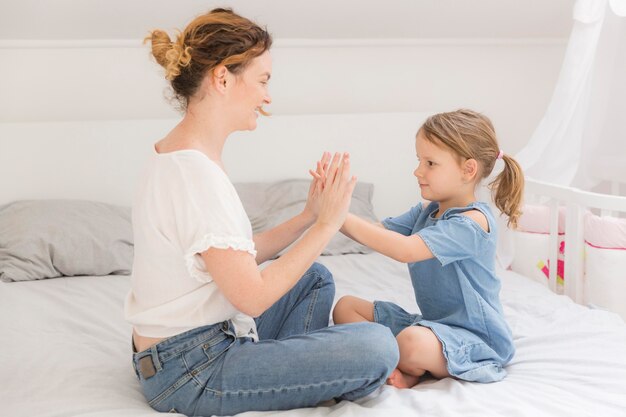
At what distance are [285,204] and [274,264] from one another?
1.56 metres

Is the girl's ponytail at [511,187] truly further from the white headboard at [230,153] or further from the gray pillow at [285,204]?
the white headboard at [230,153]

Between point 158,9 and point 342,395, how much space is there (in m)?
2.03

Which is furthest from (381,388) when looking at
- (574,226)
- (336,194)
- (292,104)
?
(292,104)

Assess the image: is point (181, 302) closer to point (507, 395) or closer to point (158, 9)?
point (507, 395)

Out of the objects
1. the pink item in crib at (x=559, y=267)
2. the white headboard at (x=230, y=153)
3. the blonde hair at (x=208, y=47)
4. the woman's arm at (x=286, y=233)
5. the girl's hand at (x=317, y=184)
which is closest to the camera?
the blonde hair at (x=208, y=47)

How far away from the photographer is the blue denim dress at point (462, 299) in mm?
1694

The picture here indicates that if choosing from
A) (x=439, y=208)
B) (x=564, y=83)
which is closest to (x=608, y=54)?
(x=564, y=83)

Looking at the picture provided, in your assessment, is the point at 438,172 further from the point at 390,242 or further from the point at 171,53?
the point at 171,53

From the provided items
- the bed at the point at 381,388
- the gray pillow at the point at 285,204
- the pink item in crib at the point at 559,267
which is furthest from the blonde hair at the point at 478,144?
the gray pillow at the point at 285,204

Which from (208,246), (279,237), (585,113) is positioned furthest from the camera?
(585,113)

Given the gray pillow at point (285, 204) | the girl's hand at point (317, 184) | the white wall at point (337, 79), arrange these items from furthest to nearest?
1. the white wall at point (337, 79)
2. the gray pillow at point (285, 204)
3. the girl's hand at point (317, 184)

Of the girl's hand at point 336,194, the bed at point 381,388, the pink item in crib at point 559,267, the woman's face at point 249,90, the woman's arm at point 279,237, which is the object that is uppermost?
the woman's face at point 249,90

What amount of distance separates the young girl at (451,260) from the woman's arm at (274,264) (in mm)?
161

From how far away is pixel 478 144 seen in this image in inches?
71.6
